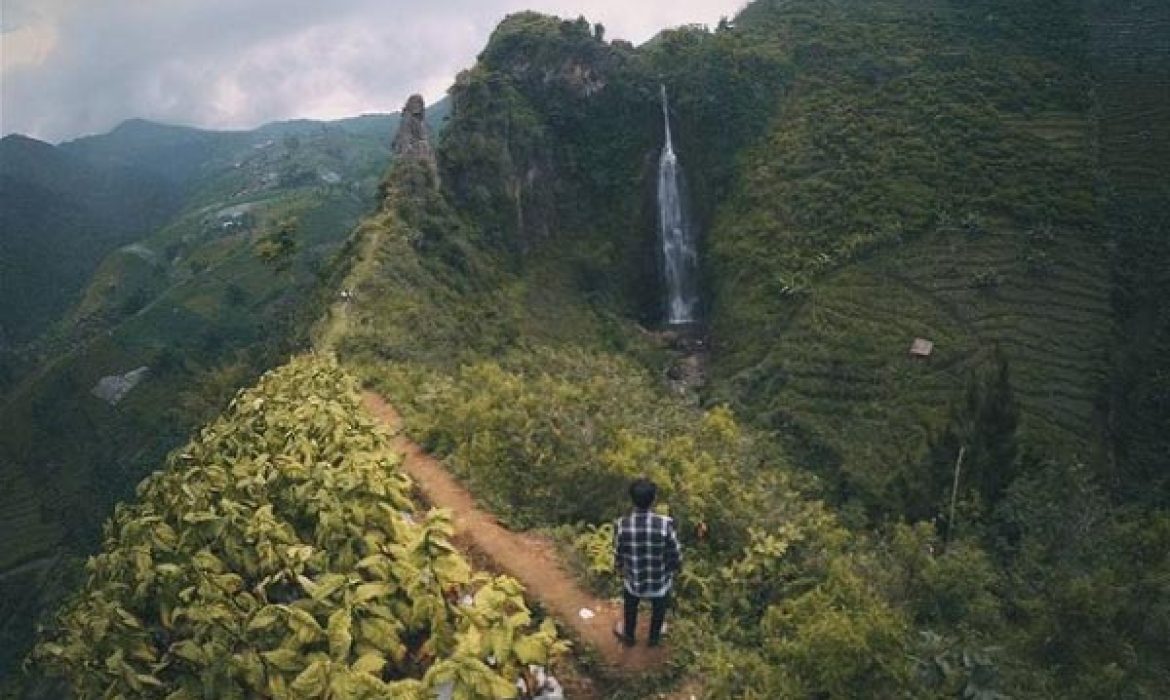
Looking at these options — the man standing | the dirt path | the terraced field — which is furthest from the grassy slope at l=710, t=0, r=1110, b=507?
the man standing

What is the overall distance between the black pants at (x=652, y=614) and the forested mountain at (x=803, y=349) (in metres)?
0.39

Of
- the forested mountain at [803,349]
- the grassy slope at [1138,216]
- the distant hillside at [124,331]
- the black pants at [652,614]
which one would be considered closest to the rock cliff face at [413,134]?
the forested mountain at [803,349]

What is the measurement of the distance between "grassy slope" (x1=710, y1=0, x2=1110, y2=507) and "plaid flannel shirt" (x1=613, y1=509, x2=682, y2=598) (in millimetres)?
23993

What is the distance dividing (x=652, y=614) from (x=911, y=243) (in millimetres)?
41387

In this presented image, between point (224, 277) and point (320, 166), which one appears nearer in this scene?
point (224, 277)

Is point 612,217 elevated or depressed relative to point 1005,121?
depressed

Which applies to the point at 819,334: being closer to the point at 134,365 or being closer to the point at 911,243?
the point at 911,243

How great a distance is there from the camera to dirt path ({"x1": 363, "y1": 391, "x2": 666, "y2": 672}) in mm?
8641

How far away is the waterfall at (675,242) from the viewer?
179 feet

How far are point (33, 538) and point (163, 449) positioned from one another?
79.1 ft

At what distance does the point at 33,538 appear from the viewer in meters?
69.3

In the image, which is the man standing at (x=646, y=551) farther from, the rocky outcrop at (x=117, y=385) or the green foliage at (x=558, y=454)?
the rocky outcrop at (x=117, y=385)

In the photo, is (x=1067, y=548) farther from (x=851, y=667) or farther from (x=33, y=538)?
(x=33, y=538)

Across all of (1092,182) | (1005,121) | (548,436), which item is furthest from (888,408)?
(548,436)
